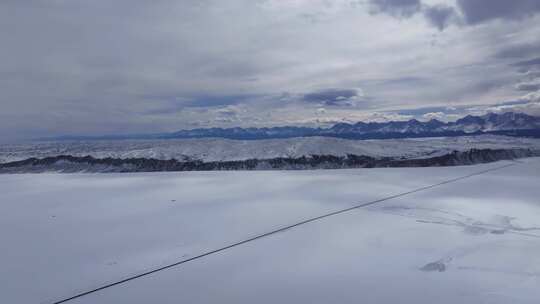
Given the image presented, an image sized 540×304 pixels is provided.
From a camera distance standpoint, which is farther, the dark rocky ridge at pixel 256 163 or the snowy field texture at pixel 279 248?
the dark rocky ridge at pixel 256 163

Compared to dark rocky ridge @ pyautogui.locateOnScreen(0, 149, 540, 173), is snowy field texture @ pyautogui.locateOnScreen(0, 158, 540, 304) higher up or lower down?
lower down

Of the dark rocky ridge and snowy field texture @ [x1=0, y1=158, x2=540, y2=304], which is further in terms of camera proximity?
the dark rocky ridge

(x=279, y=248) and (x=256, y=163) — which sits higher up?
(x=256, y=163)

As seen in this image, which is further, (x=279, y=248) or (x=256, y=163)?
(x=256, y=163)

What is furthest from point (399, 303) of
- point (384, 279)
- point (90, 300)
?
point (90, 300)

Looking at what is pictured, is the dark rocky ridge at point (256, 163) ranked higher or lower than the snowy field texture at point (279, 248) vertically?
higher
